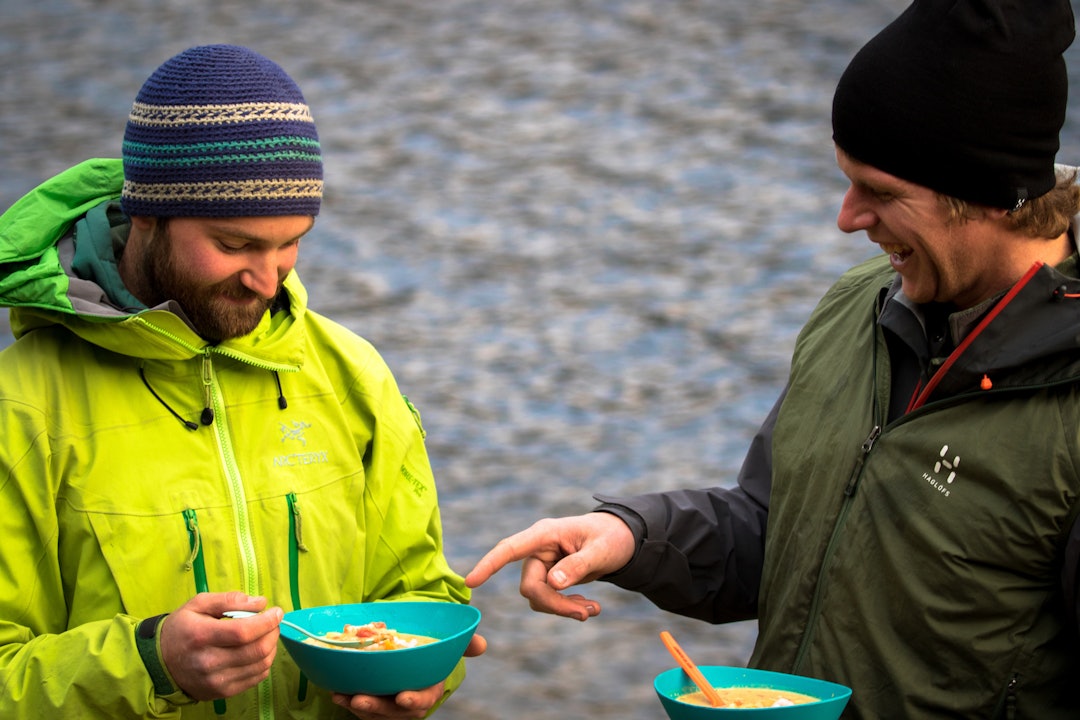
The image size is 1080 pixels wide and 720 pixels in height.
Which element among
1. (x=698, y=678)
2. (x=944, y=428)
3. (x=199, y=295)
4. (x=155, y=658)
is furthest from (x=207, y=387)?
(x=944, y=428)

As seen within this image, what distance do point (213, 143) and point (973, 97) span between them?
103cm

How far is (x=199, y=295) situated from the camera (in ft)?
6.02

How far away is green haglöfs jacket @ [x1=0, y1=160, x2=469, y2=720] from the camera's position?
171 centimetres

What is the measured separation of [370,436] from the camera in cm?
201

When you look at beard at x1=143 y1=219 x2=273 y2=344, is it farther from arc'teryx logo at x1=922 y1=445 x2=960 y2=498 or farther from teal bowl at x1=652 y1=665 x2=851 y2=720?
arc'teryx logo at x1=922 y1=445 x2=960 y2=498

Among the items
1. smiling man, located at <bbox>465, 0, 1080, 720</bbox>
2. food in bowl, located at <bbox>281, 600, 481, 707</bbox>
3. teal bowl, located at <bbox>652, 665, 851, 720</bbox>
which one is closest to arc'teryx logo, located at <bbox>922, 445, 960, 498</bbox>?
smiling man, located at <bbox>465, 0, 1080, 720</bbox>

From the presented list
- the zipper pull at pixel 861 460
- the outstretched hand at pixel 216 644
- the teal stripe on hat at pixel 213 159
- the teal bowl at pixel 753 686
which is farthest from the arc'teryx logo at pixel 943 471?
the teal stripe on hat at pixel 213 159

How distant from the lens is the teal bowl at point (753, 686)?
151cm

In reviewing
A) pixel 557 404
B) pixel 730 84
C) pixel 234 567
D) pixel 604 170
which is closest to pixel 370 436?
pixel 234 567

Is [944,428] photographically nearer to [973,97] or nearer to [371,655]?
[973,97]

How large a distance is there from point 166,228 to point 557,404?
2.77 metres

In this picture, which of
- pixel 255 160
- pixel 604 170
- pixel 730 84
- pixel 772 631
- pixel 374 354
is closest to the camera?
pixel 255 160

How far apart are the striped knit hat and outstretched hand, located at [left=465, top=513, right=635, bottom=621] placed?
0.59 m

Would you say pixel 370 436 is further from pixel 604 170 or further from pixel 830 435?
pixel 604 170
